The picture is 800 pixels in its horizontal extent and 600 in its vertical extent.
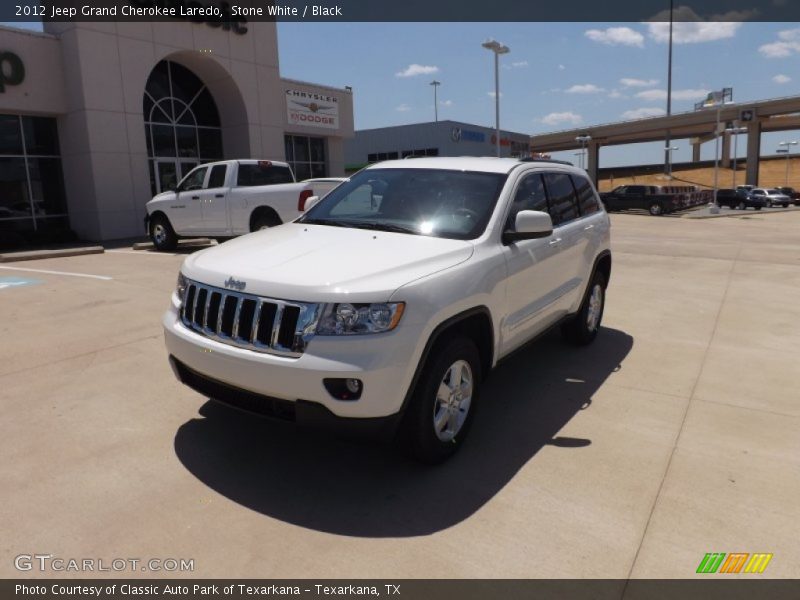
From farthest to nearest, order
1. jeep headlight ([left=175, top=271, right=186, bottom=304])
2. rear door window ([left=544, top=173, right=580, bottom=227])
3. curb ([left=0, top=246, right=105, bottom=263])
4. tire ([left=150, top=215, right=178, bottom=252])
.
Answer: tire ([left=150, top=215, right=178, bottom=252]), curb ([left=0, top=246, right=105, bottom=263]), rear door window ([left=544, top=173, right=580, bottom=227]), jeep headlight ([left=175, top=271, right=186, bottom=304])

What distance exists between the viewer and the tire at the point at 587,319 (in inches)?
228

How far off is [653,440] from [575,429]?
0.49 metres

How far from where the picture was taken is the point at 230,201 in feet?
41.3

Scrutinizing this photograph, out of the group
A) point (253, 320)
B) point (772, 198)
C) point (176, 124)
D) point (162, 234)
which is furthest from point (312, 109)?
point (772, 198)

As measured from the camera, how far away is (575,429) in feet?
13.6

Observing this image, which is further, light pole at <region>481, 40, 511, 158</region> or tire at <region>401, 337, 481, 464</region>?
light pole at <region>481, 40, 511, 158</region>

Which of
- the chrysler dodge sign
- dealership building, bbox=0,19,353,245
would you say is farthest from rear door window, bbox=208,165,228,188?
the chrysler dodge sign

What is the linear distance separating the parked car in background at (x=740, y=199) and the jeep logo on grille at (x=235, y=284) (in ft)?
146

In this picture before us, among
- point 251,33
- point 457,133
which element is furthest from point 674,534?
point 457,133

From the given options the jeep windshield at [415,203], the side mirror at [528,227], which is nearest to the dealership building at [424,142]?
the jeep windshield at [415,203]

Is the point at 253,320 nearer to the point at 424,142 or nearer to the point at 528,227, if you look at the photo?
the point at 528,227

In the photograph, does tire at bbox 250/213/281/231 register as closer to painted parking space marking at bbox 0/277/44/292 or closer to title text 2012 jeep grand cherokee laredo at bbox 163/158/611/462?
painted parking space marking at bbox 0/277/44/292

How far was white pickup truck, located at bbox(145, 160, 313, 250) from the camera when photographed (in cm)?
1248

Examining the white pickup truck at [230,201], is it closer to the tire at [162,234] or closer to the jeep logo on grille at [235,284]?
the tire at [162,234]
